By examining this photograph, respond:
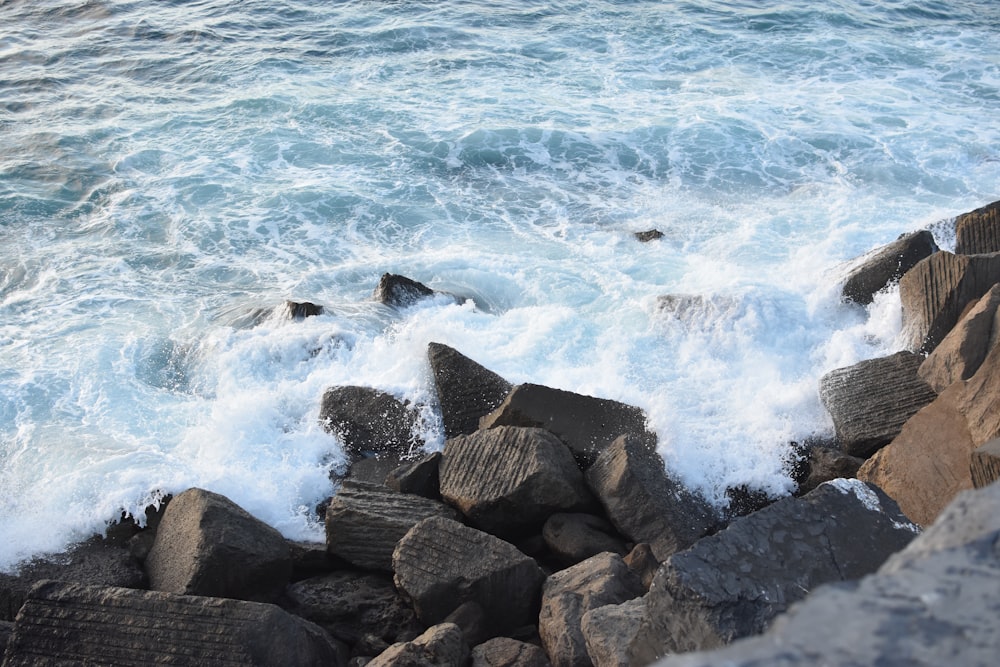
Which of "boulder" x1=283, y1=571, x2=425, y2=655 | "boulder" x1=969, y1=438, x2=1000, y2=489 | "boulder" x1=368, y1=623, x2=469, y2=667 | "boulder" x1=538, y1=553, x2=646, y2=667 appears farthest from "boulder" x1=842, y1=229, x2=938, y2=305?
"boulder" x1=368, y1=623, x2=469, y2=667

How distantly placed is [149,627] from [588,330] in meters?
4.65

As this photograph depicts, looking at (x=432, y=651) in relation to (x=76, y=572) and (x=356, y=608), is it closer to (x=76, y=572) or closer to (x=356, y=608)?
(x=356, y=608)

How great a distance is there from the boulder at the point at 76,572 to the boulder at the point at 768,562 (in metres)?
3.11

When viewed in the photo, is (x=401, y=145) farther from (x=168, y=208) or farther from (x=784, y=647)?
(x=784, y=647)

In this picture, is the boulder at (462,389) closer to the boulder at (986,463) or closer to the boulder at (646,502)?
the boulder at (646,502)

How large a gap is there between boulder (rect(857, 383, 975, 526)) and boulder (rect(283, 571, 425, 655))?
2.49m

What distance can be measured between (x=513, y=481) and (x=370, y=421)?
1600 mm

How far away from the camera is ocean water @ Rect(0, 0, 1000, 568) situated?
6.73 m

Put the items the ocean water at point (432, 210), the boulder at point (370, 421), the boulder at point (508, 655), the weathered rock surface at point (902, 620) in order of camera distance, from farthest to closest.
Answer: the ocean water at point (432, 210) < the boulder at point (370, 421) < the boulder at point (508, 655) < the weathered rock surface at point (902, 620)

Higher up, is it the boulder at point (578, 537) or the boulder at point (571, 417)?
the boulder at point (571, 417)

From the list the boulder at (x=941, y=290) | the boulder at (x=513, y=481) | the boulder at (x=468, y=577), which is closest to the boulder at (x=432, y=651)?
the boulder at (x=468, y=577)

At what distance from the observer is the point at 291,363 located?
7586mm

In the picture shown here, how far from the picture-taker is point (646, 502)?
525 cm

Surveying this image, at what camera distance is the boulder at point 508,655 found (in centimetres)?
420
